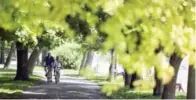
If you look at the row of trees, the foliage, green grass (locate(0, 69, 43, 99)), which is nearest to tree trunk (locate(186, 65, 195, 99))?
green grass (locate(0, 69, 43, 99))

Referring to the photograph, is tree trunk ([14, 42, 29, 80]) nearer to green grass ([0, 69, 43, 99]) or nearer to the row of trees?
green grass ([0, 69, 43, 99])

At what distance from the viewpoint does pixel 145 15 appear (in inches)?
166

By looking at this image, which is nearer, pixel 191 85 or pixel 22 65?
pixel 191 85

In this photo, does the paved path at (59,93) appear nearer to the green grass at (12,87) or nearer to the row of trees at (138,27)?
the green grass at (12,87)

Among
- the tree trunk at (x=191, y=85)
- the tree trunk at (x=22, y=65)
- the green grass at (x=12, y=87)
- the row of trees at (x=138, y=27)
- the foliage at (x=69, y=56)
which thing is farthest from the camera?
the foliage at (x=69, y=56)

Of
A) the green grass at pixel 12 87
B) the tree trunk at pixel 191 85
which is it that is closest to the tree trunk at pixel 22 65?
the green grass at pixel 12 87

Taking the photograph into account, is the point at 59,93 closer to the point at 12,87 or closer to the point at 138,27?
the point at 12,87

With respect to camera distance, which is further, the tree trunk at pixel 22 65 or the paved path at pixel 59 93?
the tree trunk at pixel 22 65

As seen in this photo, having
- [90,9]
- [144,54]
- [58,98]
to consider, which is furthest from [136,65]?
[58,98]

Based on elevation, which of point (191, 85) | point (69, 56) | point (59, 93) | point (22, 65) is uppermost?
point (69, 56)

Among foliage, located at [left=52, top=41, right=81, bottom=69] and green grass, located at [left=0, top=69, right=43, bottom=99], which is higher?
foliage, located at [left=52, top=41, right=81, bottom=69]

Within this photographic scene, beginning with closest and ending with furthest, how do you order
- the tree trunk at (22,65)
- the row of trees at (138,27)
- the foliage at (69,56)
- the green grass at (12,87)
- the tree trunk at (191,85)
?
the row of trees at (138,27) → the tree trunk at (191,85) → the green grass at (12,87) → the tree trunk at (22,65) → the foliage at (69,56)

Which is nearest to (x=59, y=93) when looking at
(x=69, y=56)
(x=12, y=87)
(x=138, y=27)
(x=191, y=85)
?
(x=12, y=87)

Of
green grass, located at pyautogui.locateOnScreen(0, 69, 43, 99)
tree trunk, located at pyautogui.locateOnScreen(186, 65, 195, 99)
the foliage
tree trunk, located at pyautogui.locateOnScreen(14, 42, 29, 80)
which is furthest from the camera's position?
the foliage
